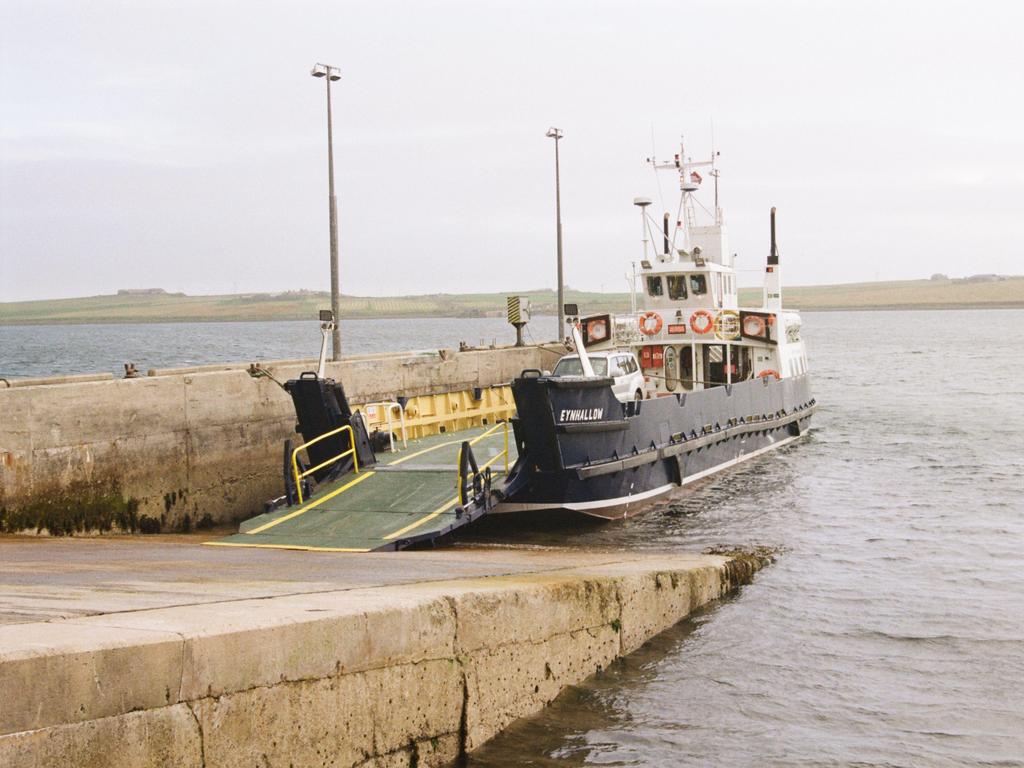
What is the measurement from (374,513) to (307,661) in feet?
26.3

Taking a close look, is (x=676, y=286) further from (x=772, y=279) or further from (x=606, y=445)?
(x=606, y=445)


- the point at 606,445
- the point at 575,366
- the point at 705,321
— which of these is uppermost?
the point at 705,321

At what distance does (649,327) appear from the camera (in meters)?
25.0

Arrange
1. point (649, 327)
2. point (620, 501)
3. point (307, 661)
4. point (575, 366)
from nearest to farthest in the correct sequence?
point (307, 661) → point (620, 501) → point (575, 366) → point (649, 327)

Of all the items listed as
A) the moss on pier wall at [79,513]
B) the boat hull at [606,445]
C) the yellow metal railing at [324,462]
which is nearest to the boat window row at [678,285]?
the boat hull at [606,445]

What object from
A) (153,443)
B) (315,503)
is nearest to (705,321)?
(315,503)

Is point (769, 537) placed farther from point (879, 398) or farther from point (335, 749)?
point (879, 398)

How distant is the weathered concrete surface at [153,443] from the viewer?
1416cm

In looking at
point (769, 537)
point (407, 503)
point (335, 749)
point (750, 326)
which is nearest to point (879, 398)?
point (750, 326)

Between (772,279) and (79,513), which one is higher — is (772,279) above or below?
above

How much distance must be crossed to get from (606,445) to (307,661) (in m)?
10.9

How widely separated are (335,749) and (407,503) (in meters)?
8.14

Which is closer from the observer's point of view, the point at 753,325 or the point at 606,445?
the point at 606,445

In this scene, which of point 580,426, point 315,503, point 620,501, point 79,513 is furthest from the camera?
point 620,501
